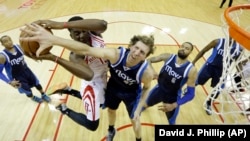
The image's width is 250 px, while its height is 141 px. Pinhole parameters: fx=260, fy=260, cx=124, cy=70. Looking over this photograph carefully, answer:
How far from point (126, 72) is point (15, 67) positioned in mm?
1986

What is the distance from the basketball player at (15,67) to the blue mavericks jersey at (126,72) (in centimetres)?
170

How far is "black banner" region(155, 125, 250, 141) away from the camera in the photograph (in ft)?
6.44

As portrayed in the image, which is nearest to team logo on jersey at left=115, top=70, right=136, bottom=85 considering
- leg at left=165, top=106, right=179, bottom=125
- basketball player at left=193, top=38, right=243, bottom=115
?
leg at left=165, top=106, right=179, bottom=125

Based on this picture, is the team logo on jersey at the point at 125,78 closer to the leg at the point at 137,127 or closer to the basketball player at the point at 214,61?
the leg at the point at 137,127

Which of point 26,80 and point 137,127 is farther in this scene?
point 26,80

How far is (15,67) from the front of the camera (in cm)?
389

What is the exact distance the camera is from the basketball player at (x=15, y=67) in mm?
3789

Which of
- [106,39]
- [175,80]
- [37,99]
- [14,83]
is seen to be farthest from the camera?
[106,39]

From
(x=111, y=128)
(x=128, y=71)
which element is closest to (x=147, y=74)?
(x=128, y=71)

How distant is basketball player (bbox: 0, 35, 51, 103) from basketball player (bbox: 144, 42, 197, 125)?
2005mm

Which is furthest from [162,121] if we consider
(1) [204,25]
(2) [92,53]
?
(1) [204,25]

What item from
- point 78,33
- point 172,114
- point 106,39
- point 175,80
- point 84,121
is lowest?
point 84,121

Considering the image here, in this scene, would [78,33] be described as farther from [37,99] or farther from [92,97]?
[37,99]

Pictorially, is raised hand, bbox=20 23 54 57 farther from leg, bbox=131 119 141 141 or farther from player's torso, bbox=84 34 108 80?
leg, bbox=131 119 141 141
